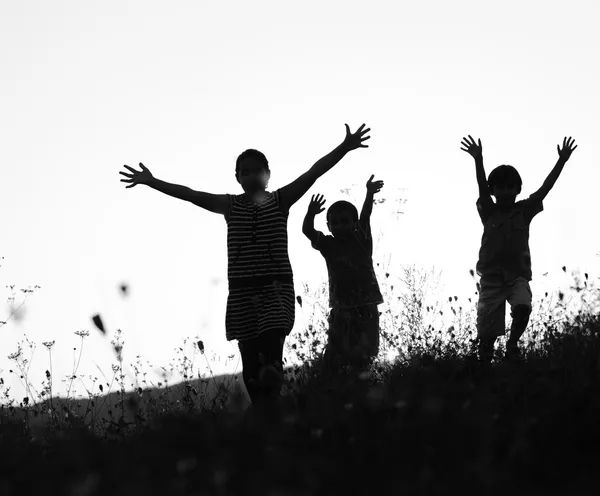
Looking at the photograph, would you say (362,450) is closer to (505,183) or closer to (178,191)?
(178,191)

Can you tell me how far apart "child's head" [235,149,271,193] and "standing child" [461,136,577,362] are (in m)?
2.13

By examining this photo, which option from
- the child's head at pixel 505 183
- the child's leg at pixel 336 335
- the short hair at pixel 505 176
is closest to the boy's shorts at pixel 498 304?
the child's head at pixel 505 183

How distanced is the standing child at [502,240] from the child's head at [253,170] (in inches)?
84.0

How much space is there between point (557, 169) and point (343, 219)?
1.90m

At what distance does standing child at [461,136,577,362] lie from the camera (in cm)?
716

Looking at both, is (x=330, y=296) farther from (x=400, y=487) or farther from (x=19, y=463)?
(x=400, y=487)

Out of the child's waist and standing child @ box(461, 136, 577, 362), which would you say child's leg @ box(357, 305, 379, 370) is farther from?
the child's waist

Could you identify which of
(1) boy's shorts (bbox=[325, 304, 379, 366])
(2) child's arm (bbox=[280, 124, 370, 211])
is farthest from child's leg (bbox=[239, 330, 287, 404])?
(1) boy's shorts (bbox=[325, 304, 379, 366])

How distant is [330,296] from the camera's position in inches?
296

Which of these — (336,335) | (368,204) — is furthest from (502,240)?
(336,335)

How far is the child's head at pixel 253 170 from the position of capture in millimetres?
5730


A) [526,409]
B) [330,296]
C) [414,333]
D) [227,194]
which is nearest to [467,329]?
[414,333]

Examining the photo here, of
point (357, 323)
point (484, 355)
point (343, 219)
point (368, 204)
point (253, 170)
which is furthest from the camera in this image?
point (343, 219)

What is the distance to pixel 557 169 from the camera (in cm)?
729
